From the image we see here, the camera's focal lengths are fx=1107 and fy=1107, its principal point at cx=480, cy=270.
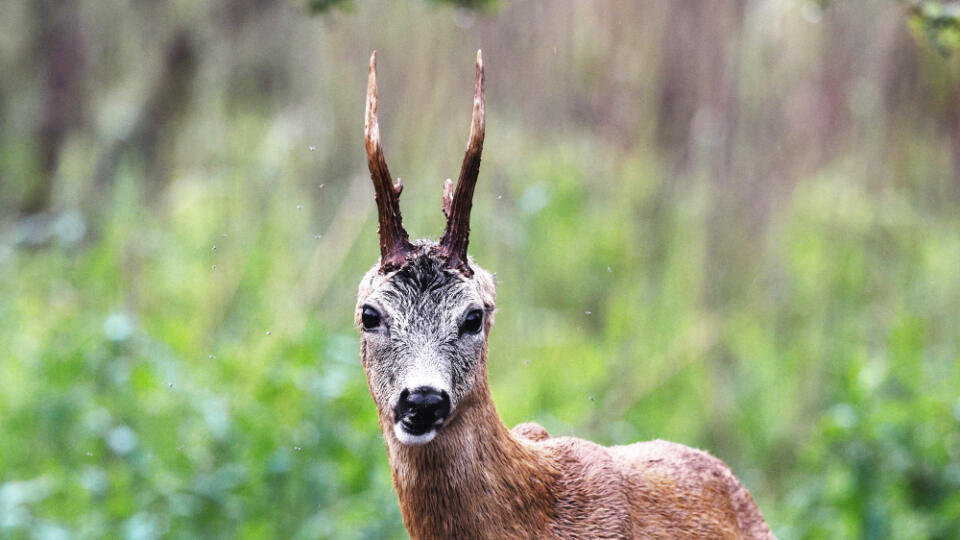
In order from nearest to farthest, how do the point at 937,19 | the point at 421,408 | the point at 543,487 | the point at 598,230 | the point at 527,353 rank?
the point at 421,408, the point at 543,487, the point at 937,19, the point at 527,353, the point at 598,230

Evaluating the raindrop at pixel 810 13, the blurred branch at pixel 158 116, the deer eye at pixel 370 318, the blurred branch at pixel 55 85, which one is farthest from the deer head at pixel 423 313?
the blurred branch at pixel 55 85

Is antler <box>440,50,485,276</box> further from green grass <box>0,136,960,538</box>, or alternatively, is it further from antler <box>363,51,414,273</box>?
green grass <box>0,136,960,538</box>

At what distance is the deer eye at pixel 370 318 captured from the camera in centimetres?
258

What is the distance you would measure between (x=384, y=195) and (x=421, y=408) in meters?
0.47

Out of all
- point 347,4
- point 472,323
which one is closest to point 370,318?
point 472,323

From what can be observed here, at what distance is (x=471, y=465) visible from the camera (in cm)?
255

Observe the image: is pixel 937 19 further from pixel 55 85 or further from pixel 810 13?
pixel 55 85

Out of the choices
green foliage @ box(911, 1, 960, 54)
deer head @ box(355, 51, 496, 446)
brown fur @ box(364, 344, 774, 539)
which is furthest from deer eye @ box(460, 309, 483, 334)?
green foliage @ box(911, 1, 960, 54)

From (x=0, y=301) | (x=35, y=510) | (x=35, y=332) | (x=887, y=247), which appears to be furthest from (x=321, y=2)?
(x=0, y=301)

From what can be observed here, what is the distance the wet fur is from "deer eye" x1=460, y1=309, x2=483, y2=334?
0.11 ft

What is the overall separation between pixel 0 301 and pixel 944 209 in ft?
21.4

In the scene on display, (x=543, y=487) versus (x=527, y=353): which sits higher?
(x=527, y=353)

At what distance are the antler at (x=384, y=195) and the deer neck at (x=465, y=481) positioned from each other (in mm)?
371

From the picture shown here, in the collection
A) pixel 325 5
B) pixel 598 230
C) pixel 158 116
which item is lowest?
pixel 325 5
